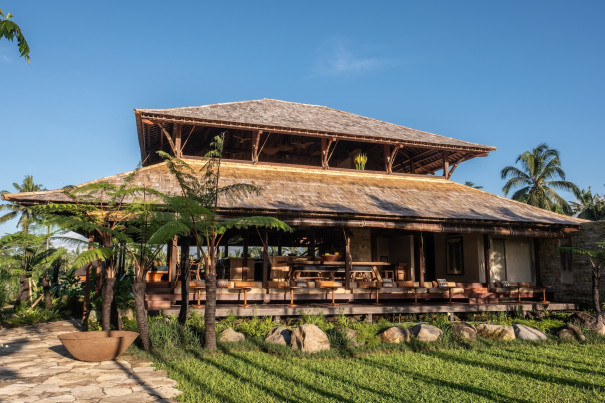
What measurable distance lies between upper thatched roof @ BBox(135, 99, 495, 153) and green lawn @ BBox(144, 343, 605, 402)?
323 inches

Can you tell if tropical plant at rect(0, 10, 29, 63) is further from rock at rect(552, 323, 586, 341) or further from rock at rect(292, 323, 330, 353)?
rock at rect(552, 323, 586, 341)

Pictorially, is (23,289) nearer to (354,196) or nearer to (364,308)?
(364,308)

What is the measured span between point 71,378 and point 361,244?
11.0 meters

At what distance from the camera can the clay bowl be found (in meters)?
7.07

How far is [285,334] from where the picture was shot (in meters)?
8.60

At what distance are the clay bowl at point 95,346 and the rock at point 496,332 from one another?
6.99m

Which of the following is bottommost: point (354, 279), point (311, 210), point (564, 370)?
point (564, 370)

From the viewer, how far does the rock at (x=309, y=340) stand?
791 centimetres

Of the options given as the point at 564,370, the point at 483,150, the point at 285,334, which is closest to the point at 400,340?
the point at 285,334

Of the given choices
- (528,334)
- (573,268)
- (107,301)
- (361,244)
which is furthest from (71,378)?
(573,268)

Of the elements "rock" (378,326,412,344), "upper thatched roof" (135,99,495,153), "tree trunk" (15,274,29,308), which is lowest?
"rock" (378,326,412,344)

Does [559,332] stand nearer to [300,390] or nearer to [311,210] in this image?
[311,210]

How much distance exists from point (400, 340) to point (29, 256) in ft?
35.5

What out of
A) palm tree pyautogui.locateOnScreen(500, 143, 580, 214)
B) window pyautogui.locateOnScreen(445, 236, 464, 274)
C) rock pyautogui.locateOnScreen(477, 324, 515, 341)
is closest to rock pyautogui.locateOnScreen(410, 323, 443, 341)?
rock pyautogui.locateOnScreen(477, 324, 515, 341)
